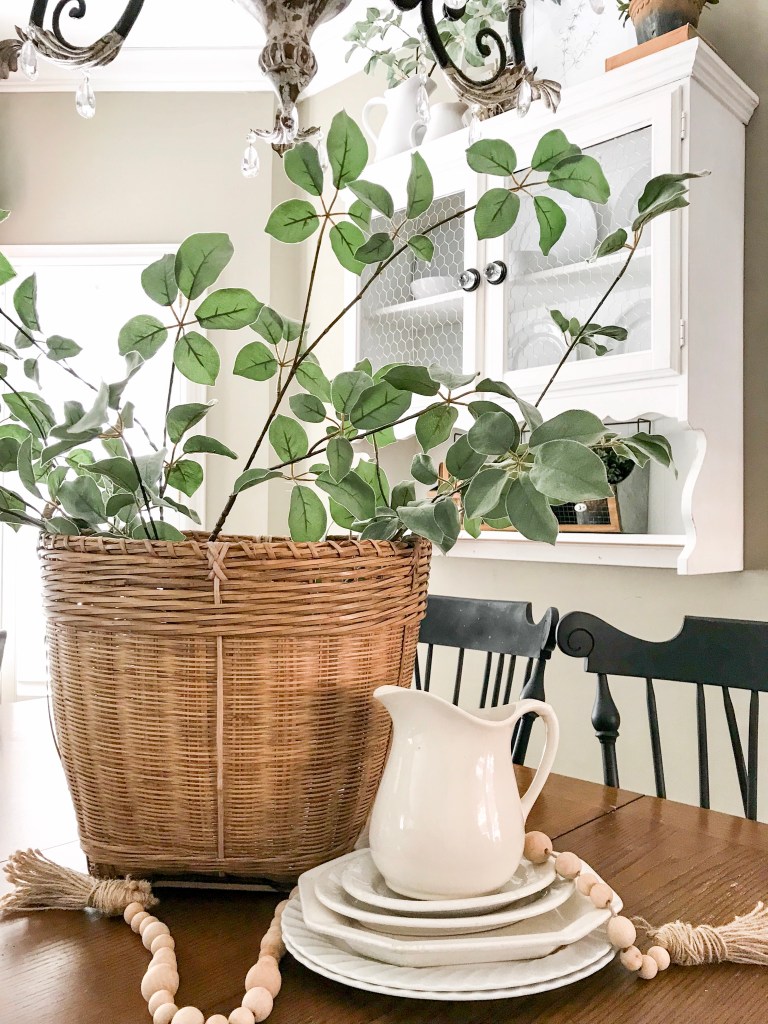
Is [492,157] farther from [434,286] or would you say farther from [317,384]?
[434,286]

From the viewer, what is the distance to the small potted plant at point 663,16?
5.85 feet

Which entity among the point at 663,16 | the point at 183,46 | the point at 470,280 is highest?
the point at 183,46

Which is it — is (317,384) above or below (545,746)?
above

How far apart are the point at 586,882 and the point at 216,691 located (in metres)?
0.25

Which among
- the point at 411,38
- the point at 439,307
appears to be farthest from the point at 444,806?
the point at 411,38

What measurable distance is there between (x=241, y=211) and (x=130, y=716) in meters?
2.93

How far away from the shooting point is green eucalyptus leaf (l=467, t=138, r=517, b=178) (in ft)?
1.91

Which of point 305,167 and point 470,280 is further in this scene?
point 470,280

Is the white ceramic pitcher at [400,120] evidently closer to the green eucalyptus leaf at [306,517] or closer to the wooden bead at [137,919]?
the green eucalyptus leaf at [306,517]

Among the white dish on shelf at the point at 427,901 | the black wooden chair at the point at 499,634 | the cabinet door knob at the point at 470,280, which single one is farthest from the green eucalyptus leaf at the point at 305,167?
the cabinet door knob at the point at 470,280

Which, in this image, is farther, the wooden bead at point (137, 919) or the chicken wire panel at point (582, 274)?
the chicken wire panel at point (582, 274)

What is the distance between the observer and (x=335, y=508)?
701 mm

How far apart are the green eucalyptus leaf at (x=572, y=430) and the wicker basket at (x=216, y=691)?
150 millimetres

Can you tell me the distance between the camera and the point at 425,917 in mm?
512
